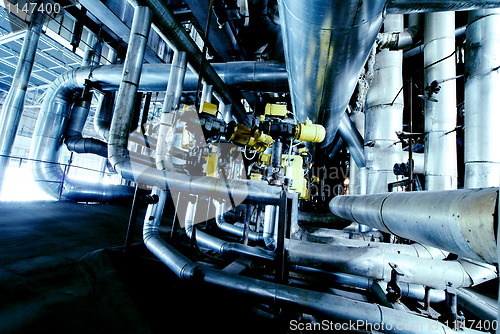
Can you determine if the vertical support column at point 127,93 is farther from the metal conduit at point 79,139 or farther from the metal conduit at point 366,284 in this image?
the metal conduit at point 79,139

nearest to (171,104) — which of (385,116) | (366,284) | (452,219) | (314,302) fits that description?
(314,302)

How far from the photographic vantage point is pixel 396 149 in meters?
3.33

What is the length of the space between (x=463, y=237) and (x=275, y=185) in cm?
138

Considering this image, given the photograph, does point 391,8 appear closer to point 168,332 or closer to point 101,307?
point 168,332

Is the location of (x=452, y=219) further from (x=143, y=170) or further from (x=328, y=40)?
(x=143, y=170)

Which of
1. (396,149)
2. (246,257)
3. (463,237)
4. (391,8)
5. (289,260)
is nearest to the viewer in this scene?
(463,237)

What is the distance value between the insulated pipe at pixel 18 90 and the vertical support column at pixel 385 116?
737 cm

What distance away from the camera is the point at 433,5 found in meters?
1.49


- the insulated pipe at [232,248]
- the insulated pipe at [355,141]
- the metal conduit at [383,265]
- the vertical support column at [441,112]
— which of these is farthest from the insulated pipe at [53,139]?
the vertical support column at [441,112]

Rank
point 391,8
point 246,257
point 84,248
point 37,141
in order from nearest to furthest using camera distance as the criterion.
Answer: point 391,8
point 84,248
point 246,257
point 37,141

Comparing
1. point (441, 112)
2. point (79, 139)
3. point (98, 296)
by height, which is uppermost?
point (441, 112)

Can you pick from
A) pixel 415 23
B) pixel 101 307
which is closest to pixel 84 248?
pixel 101 307

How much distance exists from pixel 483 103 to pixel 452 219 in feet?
9.48

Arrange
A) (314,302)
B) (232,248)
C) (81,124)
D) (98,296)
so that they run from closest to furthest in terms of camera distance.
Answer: (314,302), (98,296), (232,248), (81,124)
